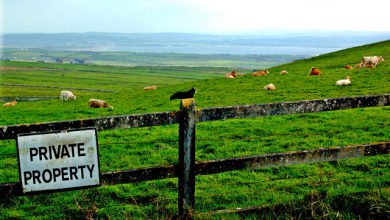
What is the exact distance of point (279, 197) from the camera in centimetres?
702

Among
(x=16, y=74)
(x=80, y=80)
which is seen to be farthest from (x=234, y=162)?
(x=16, y=74)

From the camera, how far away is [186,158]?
521 cm

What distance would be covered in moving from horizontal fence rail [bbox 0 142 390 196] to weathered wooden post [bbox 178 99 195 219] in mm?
111

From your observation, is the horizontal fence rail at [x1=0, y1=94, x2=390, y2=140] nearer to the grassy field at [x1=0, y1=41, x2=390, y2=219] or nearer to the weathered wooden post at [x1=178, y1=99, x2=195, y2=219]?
the weathered wooden post at [x1=178, y1=99, x2=195, y2=219]

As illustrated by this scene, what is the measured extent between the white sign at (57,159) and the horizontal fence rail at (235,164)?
26 cm

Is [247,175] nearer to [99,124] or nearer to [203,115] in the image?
[203,115]

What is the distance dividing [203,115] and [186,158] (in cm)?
60

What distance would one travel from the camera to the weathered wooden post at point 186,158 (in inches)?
201

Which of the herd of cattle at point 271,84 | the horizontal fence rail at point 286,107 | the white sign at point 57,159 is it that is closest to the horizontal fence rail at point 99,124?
the white sign at point 57,159

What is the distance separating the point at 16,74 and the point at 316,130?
141 meters

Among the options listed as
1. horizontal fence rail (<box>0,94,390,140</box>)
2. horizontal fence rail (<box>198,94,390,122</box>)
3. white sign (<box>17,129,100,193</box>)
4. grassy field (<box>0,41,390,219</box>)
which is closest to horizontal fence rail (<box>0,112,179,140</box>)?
horizontal fence rail (<box>0,94,390,140</box>)

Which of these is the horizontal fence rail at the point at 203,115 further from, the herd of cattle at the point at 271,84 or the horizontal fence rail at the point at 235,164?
the herd of cattle at the point at 271,84

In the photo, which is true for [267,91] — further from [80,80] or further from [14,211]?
[80,80]

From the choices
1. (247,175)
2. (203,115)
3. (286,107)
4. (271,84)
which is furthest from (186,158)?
(271,84)
